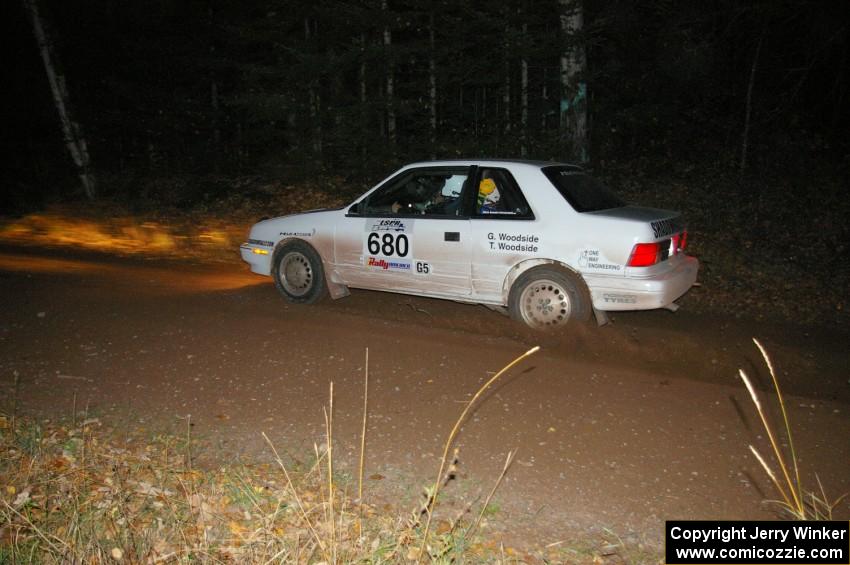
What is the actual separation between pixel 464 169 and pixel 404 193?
32.3 inches

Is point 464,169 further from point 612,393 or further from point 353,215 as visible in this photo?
point 612,393

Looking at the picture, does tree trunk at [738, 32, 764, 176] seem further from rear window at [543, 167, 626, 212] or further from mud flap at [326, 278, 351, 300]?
mud flap at [326, 278, 351, 300]

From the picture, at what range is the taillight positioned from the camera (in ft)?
20.1

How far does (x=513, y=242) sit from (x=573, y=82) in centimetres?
818

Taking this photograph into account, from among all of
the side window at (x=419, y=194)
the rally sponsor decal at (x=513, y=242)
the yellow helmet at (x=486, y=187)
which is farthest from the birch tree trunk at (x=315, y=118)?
the rally sponsor decal at (x=513, y=242)

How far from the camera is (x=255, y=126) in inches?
1120

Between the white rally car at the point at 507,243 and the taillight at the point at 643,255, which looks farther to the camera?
the white rally car at the point at 507,243

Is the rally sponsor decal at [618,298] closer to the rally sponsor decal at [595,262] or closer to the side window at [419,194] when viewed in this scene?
the rally sponsor decal at [595,262]

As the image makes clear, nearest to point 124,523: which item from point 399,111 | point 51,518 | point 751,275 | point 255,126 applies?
point 51,518

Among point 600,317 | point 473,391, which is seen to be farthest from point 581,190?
point 473,391

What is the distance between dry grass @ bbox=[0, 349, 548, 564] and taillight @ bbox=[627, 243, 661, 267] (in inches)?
116

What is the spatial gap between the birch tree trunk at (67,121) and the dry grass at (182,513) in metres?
18.8

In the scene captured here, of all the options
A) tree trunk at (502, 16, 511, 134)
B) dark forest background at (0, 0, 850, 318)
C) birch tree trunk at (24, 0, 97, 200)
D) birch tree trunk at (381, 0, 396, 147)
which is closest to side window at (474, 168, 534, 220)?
A: dark forest background at (0, 0, 850, 318)

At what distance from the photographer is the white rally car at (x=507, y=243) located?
20.6 ft
